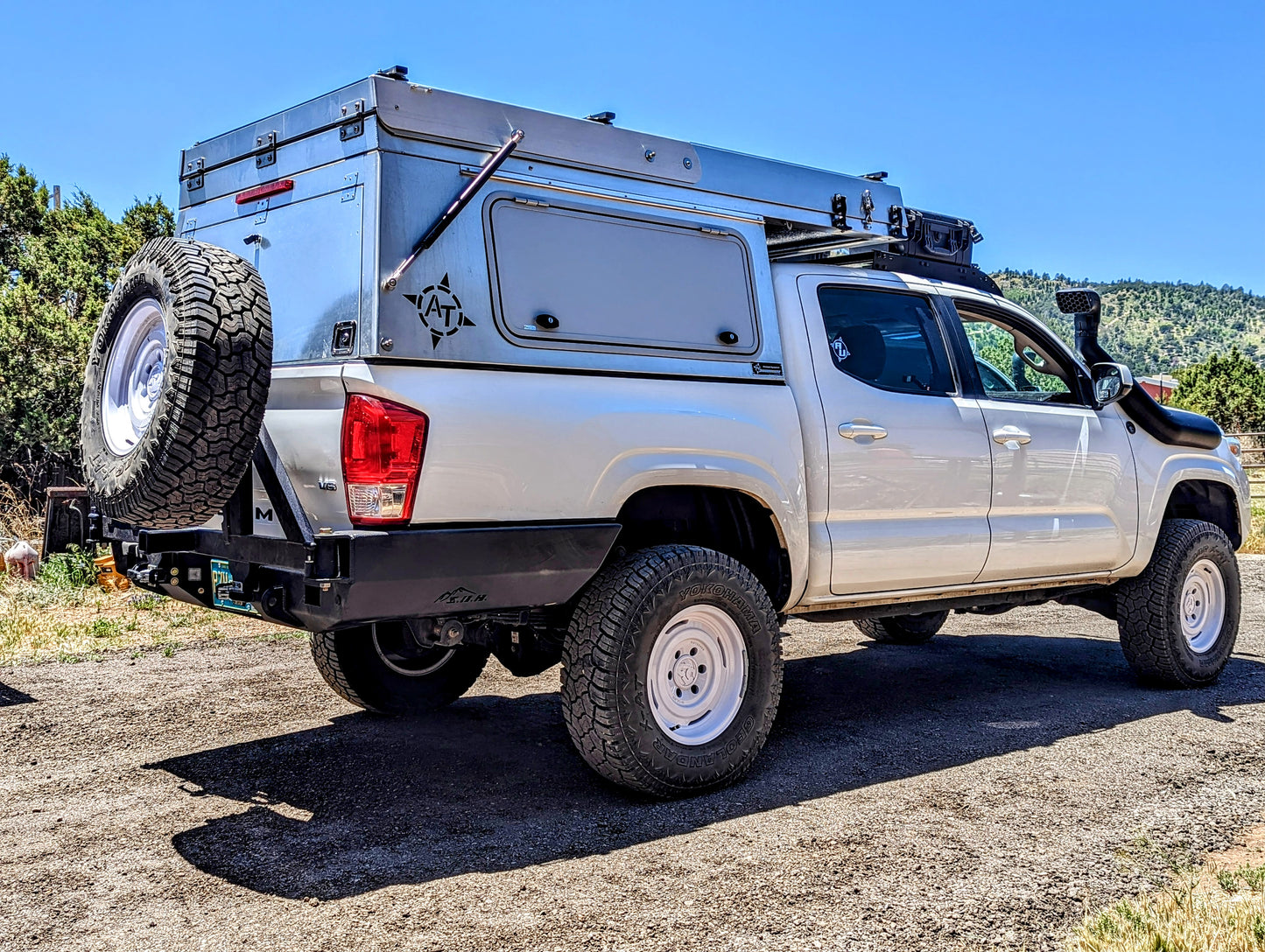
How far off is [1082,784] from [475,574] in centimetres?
262

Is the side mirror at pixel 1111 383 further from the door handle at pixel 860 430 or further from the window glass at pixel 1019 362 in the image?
the door handle at pixel 860 430

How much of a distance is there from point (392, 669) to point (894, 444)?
2614 millimetres

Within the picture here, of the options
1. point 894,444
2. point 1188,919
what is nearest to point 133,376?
point 894,444

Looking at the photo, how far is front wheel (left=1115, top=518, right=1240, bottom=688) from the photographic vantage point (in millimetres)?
6590

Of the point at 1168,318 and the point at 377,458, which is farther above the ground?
the point at 1168,318

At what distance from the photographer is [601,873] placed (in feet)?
12.4

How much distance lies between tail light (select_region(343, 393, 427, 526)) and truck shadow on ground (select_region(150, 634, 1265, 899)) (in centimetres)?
115

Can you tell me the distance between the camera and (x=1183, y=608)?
6.80m

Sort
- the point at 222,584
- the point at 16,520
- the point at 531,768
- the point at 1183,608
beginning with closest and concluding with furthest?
the point at 222,584 → the point at 531,768 → the point at 1183,608 → the point at 16,520

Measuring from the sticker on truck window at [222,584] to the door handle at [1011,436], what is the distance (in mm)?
3530

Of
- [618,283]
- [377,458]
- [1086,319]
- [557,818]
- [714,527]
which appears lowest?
[557,818]

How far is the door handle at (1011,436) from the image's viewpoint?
5754mm

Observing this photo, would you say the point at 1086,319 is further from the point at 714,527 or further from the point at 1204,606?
the point at 714,527

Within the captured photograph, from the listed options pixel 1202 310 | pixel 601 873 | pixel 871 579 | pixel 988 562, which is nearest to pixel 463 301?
pixel 601 873
